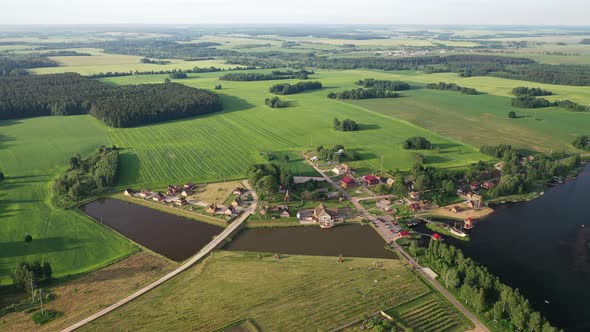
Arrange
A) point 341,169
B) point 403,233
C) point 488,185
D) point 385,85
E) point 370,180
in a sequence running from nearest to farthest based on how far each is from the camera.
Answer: point 403,233
point 488,185
point 370,180
point 341,169
point 385,85

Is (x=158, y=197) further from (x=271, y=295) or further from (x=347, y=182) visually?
(x=271, y=295)

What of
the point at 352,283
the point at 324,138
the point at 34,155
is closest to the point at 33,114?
the point at 34,155

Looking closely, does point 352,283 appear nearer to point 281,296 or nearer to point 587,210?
point 281,296

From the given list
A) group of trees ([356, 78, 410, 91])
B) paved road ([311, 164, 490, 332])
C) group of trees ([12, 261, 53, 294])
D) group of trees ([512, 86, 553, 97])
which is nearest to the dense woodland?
paved road ([311, 164, 490, 332])

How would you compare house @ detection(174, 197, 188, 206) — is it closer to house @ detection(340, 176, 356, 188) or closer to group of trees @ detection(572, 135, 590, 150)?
house @ detection(340, 176, 356, 188)

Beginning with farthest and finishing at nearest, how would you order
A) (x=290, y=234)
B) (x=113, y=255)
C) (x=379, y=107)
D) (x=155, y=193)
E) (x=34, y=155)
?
1. (x=379, y=107)
2. (x=34, y=155)
3. (x=155, y=193)
4. (x=290, y=234)
5. (x=113, y=255)

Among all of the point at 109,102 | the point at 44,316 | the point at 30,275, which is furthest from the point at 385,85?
the point at 44,316

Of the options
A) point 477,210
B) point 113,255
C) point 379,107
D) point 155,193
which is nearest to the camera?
point 113,255

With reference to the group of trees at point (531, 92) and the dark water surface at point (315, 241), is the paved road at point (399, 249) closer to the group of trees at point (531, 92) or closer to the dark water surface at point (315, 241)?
the dark water surface at point (315, 241)
